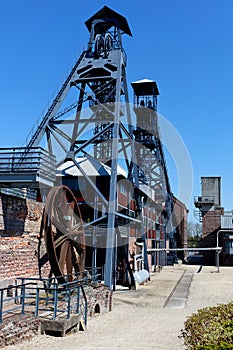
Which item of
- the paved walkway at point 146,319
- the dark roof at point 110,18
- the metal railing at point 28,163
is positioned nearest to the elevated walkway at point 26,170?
the metal railing at point 28,163

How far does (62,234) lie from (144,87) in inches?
731

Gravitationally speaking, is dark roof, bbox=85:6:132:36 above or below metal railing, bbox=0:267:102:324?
above

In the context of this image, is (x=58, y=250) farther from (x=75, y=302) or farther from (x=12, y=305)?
(x=12, y=305)

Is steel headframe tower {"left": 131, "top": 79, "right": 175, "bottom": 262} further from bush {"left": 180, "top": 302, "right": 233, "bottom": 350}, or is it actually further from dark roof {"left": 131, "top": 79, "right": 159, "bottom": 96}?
bush {"left": 180, "top": 302, "right": 233, "bottom": 350}

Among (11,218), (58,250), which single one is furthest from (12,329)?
(58,250)

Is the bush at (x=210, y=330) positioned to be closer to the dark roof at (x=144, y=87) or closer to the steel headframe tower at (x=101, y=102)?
the steel headframe tower at (x=101, y=102)

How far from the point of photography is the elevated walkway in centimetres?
1274

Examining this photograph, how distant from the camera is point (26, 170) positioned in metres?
12.8

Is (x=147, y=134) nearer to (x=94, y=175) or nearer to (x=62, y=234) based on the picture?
(x=94, y=175)

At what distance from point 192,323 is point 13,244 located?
20.7ft

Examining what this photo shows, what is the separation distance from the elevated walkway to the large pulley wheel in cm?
68

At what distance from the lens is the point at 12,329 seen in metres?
8.07

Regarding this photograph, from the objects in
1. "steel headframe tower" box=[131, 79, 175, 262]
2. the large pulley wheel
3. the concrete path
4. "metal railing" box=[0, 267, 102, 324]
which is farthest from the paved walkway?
"steel headframe tower" box=[131, 79, 175, 262]

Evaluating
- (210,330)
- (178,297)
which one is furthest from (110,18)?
(210,330)
